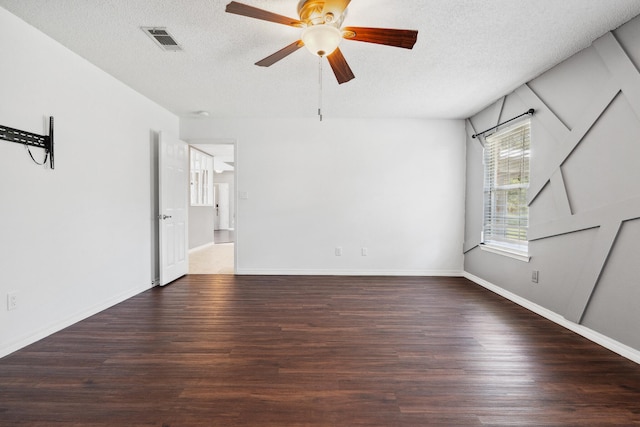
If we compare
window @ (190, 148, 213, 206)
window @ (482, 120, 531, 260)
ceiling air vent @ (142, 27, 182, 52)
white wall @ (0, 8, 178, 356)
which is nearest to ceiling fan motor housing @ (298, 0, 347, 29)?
ceiling air vent @ (142, 27, 182, 52)

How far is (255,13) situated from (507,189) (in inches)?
138

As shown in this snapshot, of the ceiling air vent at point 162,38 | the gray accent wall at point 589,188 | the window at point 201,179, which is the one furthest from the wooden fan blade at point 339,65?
the window at point 201,179

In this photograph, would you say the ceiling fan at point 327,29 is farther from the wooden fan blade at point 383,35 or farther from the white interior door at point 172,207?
the white interior door at point 172,207

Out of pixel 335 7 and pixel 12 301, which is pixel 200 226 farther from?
pixel 335 7

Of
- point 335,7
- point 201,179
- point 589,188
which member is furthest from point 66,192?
point 201,179

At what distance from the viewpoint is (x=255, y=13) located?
1.65m

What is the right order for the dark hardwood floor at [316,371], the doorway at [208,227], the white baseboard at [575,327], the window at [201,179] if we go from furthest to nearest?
the window at [201,179]
the doorway at [208,227]
the white baseboard at [575,327]
the dark hardwood floor at [316,371]

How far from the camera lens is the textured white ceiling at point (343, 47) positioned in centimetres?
201

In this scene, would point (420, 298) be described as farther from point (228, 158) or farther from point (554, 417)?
point (228, 158)

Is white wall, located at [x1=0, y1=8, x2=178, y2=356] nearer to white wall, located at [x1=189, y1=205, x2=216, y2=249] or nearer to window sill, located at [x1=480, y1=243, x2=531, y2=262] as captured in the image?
white wall, located at [x1=189, y1=205, x2=216, y2=249]

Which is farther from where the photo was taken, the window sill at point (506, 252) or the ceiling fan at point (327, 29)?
the window sill at point (506, 252)

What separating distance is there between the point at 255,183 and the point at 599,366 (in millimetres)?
4248

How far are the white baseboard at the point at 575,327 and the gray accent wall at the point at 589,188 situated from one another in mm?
36

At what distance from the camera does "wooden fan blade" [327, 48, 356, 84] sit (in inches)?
83.3
